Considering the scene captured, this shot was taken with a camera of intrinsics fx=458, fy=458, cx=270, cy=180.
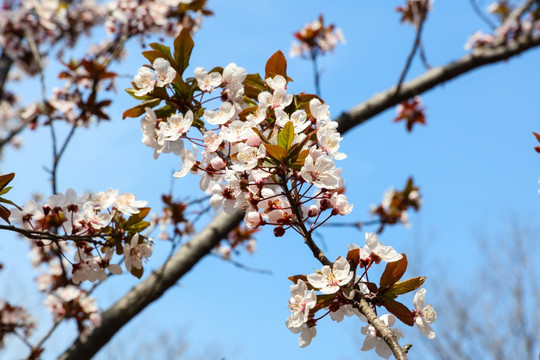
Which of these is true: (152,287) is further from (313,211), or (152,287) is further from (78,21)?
(78,21)

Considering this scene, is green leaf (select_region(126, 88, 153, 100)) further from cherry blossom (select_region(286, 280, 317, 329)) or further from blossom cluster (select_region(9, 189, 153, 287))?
cherry blossom (select_region(286, 280, 317, 329))

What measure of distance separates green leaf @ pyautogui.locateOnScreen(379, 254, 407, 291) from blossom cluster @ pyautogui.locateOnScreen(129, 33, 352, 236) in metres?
0.15

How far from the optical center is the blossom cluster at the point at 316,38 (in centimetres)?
363

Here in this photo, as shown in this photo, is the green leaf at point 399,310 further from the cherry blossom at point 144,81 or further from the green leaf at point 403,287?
the cherry blossom at point 144,81

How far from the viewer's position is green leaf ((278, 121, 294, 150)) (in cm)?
95

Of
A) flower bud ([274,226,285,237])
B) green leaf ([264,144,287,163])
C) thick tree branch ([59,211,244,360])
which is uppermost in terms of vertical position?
thick tree branch ([59,211,244,360])

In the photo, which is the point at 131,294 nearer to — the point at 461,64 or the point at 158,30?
the point at 158,30

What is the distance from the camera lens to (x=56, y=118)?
3.06 meters

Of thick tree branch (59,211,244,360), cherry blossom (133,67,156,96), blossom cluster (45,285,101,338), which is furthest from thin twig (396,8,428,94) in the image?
blossom cluster (45,285,101,338)

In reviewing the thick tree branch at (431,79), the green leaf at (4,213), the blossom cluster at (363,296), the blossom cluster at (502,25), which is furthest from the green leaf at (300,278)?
the blossom cluster at (502,25)

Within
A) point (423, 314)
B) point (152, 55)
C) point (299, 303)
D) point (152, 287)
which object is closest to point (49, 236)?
point (152, 55)

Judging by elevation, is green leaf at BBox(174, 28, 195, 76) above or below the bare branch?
below

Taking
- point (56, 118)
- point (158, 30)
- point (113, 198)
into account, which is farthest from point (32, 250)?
point (113, 198)

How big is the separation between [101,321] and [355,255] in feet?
5.53
